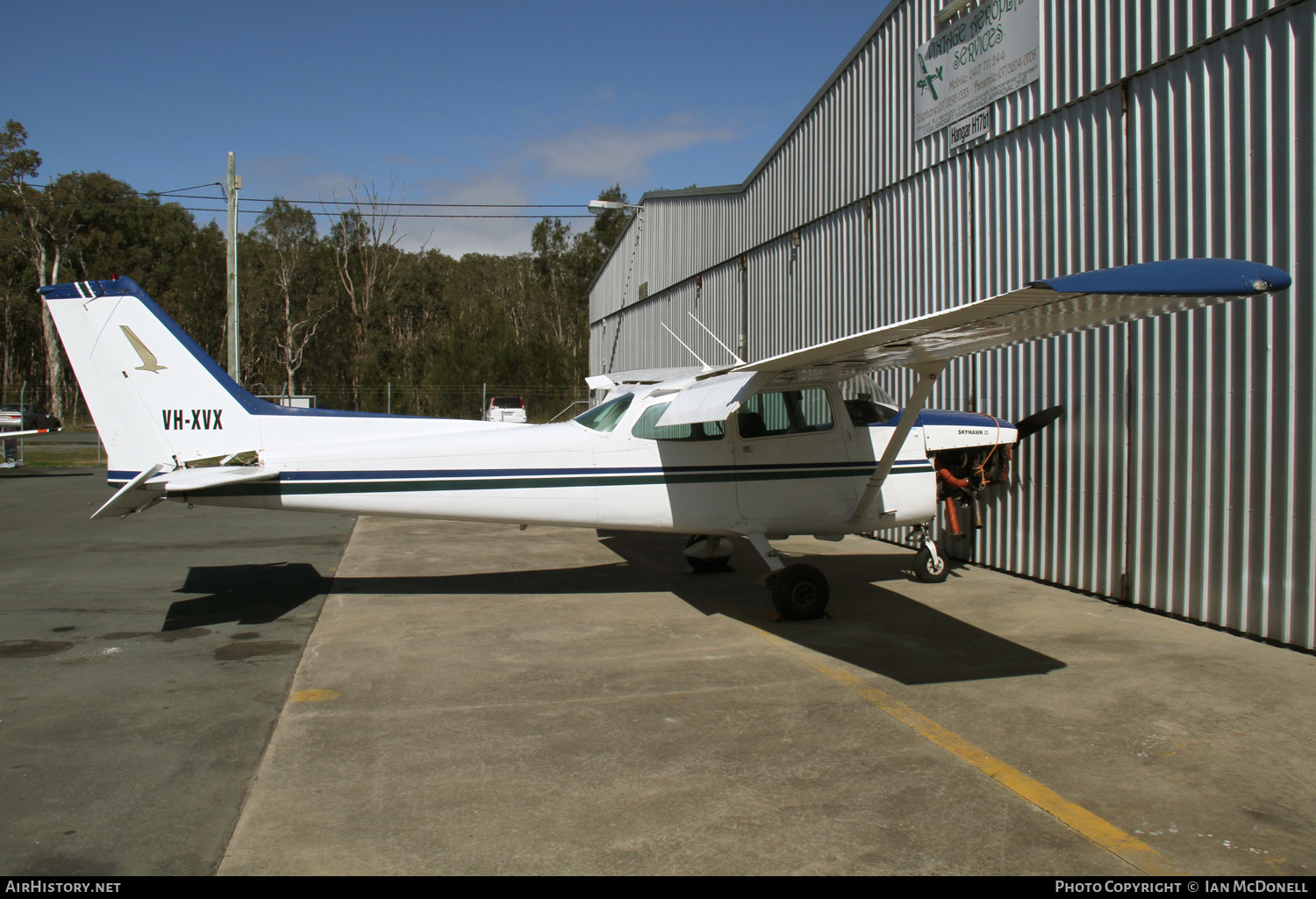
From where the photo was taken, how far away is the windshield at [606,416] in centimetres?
766

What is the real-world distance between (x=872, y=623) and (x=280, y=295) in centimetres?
5516

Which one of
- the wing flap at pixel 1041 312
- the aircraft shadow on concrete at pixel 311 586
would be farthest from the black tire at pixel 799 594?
the aircraft shadow on concrete at pixel 311 586

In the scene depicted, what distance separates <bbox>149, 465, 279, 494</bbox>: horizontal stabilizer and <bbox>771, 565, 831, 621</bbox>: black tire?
165 inches

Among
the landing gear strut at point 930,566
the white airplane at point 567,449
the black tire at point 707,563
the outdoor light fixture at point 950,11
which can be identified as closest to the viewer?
the white airplane at point 567,449

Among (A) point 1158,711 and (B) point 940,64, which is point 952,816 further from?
(B) point 940,64

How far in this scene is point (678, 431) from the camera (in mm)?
7602

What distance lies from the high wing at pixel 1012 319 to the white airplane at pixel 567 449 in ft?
0.14

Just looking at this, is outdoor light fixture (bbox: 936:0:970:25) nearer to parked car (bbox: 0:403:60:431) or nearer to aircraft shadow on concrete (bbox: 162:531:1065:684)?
aircraft shadow on concrete (bbox: 162:531:1065:684)

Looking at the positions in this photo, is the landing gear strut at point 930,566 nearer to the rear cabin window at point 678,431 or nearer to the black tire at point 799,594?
the black tire at point 799,594

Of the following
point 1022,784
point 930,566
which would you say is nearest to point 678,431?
point 930,566

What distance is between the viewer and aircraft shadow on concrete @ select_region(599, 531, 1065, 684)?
5.82m

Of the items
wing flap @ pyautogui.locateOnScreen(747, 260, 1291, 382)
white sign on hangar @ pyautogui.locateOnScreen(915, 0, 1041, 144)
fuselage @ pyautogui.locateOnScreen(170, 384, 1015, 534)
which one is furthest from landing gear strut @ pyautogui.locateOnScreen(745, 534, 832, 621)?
white sign on hangar @ pyautogui.locateOnScreen(915, 0, 1041, 144)

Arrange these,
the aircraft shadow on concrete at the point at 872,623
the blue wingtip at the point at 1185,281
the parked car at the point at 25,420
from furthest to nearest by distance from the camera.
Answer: the parked car at the point at 25,420, the aircraft shadow on concrete at the point at 872,623, the blue wingtip at the point at 1185,281
